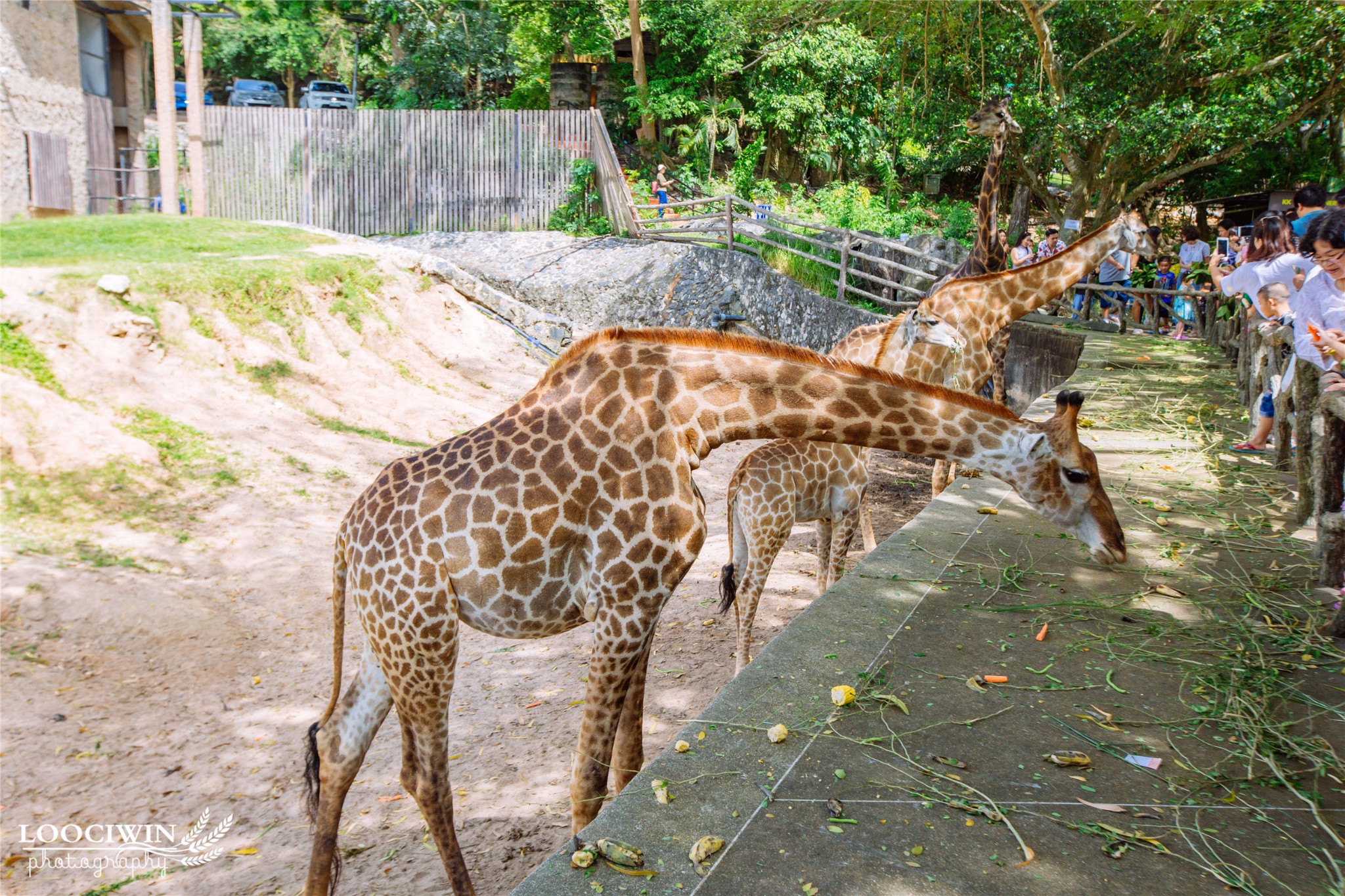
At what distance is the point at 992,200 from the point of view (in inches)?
336

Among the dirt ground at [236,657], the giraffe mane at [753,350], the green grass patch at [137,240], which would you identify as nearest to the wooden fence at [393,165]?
the green grass patch at [137,240]

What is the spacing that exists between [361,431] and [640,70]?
16357 millimetres

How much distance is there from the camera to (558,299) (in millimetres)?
17109

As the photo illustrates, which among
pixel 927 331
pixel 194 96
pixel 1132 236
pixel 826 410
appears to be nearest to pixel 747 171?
pixel 194 96

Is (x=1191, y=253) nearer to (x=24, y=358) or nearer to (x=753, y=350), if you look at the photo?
(x=753, y=350)

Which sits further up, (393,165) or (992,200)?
(393,165)

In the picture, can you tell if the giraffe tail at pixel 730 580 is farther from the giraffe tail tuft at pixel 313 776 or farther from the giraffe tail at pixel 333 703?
the giraffe tail tuft at pixel 313 776

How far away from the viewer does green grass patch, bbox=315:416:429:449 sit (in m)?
10.3

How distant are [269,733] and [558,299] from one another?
495 inches

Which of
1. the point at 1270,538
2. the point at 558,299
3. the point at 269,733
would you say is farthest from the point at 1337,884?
the point at 558,299

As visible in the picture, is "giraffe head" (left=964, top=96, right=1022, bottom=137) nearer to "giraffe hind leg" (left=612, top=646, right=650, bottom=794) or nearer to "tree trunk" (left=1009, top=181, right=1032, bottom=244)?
"giraffe hind leg" (left=612, top=646, right=650, bottom=794)

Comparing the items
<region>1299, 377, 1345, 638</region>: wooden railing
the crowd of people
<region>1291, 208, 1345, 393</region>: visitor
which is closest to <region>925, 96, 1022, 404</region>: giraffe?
the crowd of people

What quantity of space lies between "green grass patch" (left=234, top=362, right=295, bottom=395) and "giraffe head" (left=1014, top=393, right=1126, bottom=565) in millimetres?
9017

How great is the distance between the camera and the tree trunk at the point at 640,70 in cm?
2270
